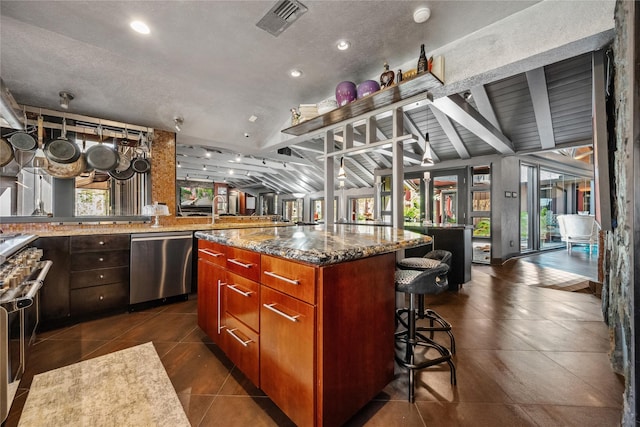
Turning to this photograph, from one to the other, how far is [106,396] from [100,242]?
67.5 inches

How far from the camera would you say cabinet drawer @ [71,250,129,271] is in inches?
101

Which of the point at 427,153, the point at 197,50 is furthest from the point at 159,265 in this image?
the point at 427,153

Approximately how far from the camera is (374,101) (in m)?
2.47

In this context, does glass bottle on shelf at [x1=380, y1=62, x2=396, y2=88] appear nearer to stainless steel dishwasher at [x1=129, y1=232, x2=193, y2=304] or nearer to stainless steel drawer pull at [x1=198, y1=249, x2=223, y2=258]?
stainless steel drawer pull at [x1=198, y1=249, x2=223, y2=258]

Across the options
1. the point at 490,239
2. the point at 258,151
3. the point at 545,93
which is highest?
the point at 545,93

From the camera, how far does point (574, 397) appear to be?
1540 mm

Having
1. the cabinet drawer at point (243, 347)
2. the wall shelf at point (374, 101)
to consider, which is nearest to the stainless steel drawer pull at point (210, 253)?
the cabinet drawer at point (243, 347)

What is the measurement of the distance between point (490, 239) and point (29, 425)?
7312 mm

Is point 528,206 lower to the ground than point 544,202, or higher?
lower

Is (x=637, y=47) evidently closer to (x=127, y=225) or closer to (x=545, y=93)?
(x=545, y=93)

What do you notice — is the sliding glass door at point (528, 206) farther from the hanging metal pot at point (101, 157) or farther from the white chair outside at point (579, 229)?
the hanging metal pot at point (101, 157)

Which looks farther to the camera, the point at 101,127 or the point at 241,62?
the point at 101,127

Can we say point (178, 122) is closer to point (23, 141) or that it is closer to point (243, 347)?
point (23, 141)

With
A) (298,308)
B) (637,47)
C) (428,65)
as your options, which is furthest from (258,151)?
(637,47)
